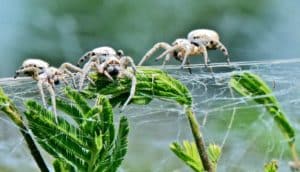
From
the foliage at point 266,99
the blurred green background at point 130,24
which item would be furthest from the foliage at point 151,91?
the blurred green background at point 130,24

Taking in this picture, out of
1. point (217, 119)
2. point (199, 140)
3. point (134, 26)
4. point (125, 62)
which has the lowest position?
point (199, 140)

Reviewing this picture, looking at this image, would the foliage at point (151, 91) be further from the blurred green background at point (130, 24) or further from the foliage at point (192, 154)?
the blurred green background at point (130, 24)

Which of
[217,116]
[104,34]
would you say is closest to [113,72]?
[217,116]

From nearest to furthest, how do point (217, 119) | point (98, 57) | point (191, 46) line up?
point (98, 57)
point (191, 46)
point (217, 119)

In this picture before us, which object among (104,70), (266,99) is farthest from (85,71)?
(266,99)

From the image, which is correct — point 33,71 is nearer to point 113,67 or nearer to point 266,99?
point 113,67

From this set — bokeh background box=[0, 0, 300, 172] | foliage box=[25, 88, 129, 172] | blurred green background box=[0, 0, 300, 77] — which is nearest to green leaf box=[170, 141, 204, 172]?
foliage box=[25, 88, 129, 172]
